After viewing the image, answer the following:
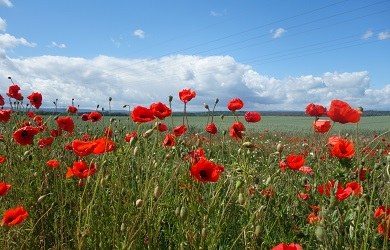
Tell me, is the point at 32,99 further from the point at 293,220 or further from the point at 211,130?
the point at 293,220

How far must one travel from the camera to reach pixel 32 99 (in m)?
4.43

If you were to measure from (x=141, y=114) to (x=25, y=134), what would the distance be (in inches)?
37.0

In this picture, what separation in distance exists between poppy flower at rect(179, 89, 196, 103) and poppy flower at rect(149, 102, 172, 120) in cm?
56

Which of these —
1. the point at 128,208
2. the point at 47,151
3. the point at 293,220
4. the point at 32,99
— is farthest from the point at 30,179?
the point at 293,220

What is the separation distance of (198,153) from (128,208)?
0.79m

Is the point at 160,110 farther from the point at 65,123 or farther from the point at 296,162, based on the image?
the point at 65,123

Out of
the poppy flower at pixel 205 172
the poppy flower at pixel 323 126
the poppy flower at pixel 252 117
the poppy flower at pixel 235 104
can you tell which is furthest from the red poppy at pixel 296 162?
the poppy flower at pixel 252 117

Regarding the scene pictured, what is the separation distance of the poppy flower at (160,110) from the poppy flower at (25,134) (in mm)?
918

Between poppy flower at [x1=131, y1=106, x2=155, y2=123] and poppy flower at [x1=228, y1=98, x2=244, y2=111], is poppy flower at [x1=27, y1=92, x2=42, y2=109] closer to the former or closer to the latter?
poppy flower at [x1=228, y1=98, x2=244, y2=111]

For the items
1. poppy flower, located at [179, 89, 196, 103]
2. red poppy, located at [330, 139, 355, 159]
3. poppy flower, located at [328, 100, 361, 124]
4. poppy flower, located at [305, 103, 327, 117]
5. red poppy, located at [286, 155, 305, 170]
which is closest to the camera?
poppy flower, located at [328, 100, 361, 124]

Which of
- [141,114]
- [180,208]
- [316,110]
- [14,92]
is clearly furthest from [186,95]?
[14,92]

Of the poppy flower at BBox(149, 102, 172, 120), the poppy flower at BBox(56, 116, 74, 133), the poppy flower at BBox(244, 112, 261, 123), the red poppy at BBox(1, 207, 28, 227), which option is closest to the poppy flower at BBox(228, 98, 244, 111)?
the poppy flower at BBox(244, 112, 261, 123)

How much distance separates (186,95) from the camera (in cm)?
322

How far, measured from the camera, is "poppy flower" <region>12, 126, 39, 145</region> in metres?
2.90
